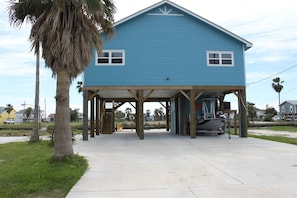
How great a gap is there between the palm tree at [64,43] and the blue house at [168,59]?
319 inches

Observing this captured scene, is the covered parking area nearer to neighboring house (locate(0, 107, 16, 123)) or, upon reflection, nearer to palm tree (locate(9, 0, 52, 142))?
palm tree (locate(9, 0, 52, 142))

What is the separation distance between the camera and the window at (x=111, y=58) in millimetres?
18078

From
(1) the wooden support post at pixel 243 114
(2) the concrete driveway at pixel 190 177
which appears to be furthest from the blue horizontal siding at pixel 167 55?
(2) the concrete driveway at pixel 190 177

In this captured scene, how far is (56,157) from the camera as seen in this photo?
916 centimetres

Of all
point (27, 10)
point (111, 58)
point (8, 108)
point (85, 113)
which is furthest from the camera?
point (8, 108)

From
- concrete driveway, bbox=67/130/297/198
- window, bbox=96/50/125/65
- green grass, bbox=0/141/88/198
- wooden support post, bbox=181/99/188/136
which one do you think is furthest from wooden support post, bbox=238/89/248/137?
green grass, bbox=0/141/88/198

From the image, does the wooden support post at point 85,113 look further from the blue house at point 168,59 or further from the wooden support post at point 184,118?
the wooden support post at point 184,118

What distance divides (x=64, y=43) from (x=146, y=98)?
10.3 metres

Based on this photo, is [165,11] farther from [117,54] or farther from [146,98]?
[146,98]

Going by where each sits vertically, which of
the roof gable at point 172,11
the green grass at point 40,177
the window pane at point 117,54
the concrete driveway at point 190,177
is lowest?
the concrete driveway at point 190,177

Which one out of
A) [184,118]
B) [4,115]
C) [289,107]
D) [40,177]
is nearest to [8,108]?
[4,115]

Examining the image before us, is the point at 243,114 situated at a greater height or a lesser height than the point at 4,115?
lesser

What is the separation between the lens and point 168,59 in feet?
60.3

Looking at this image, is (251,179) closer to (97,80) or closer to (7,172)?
(7,172)
